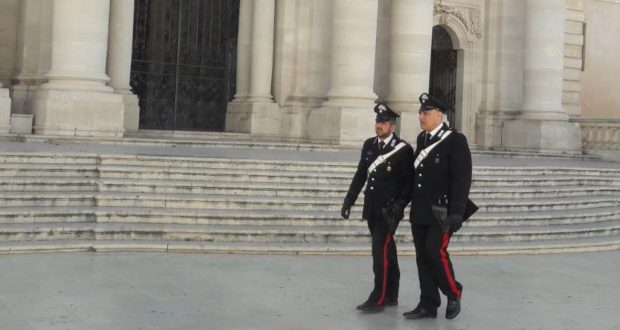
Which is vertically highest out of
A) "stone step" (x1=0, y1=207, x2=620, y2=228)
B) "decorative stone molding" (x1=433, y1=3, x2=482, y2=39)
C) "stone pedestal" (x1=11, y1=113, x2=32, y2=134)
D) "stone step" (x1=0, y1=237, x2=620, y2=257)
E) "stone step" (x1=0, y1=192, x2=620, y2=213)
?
→ "decorative stone molding" (x1=433, y1=3, x2=482, y2=39)

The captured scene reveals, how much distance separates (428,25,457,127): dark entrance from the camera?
24703 mm

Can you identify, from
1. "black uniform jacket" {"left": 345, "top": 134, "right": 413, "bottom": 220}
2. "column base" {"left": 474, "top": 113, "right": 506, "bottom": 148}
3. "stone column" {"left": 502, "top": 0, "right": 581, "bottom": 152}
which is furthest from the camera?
"column base" {"left": 474, "top": 113, "right": 506, "bottom": 148}

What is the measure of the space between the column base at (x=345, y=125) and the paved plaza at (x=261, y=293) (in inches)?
381

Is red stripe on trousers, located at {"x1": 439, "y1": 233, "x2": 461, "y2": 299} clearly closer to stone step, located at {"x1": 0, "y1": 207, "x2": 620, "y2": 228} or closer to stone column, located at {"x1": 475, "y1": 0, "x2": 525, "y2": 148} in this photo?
stone step, located at {"x1": 0, "y1": 207, "x2": 620, "y2": 228}

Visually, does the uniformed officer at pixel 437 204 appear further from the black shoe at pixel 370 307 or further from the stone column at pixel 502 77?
the stone column at pixel 502 77

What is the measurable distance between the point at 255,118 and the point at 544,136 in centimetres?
812

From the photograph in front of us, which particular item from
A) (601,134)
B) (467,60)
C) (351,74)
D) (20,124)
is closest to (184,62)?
(351,74)

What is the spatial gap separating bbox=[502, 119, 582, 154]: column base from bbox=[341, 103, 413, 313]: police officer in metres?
16.7

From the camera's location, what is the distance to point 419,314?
640 cm

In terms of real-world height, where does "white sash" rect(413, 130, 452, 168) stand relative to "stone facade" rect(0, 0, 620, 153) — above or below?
below

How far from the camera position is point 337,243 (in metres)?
10.2

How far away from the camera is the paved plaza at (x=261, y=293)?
6090 mm

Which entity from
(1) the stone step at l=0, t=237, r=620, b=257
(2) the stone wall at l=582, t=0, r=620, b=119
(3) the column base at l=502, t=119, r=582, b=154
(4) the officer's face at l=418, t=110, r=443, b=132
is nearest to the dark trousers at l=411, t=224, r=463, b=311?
(4) the officer's face at l=418, t=110, r=443, b=132

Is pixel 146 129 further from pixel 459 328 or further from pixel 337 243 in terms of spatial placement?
pixel 459 328
